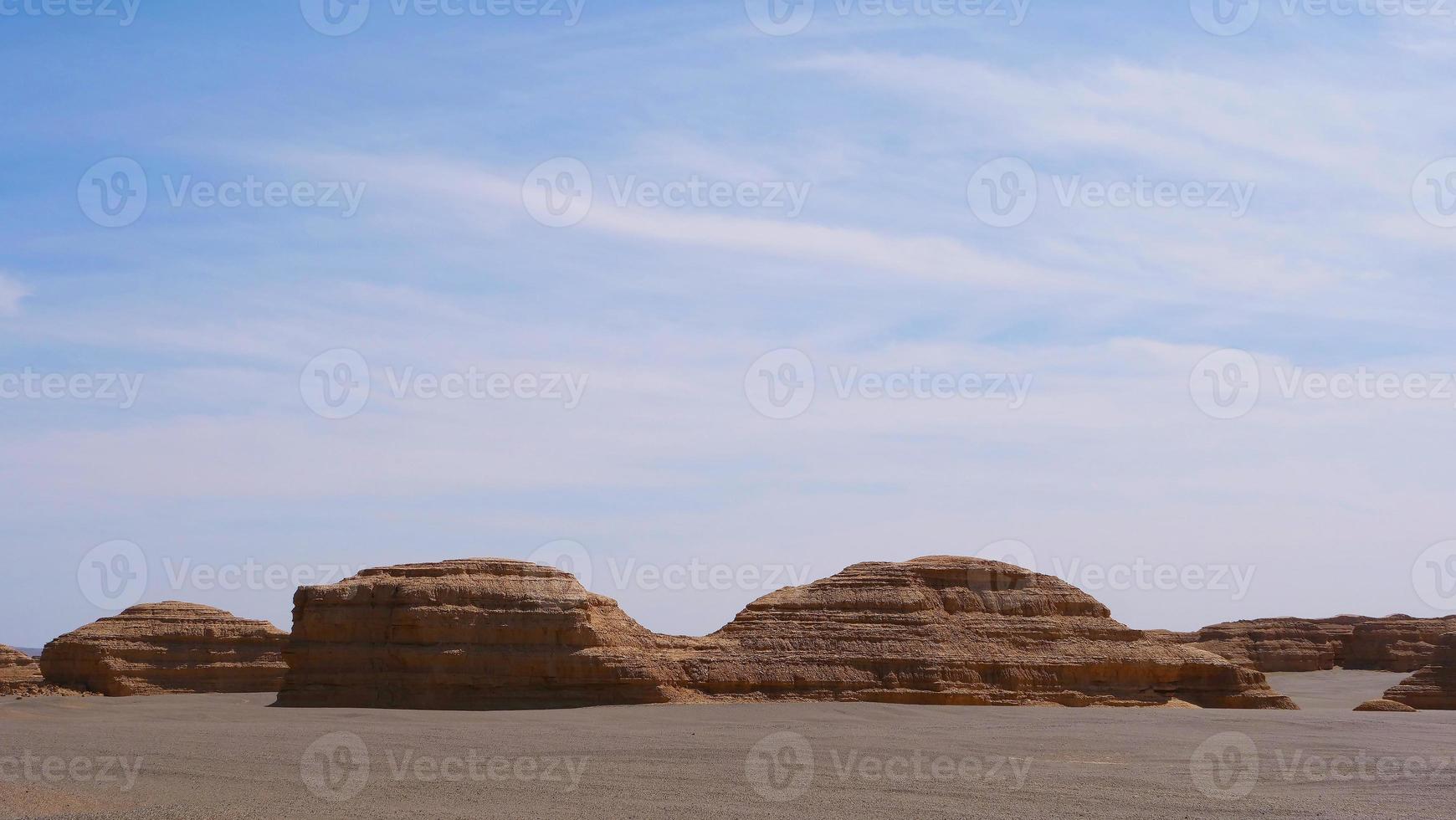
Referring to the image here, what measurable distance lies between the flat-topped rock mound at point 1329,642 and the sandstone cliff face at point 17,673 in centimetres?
6752

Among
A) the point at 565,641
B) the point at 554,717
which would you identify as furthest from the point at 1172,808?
the point at 565,641

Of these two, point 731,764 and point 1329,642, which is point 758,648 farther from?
point 1329,642

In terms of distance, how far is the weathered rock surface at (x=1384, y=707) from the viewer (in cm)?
4588

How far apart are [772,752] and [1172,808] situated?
9350 mm

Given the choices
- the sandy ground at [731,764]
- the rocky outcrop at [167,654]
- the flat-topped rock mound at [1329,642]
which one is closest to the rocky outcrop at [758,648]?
the sandy ground at [731,764]

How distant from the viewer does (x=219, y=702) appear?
46.2 meters

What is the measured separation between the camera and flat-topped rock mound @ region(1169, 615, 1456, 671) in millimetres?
89375

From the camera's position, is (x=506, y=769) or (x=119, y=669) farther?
(x=119, y=669)

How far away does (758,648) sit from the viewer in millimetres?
41406

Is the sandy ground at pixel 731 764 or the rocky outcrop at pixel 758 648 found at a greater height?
the rocky outcrop at pixel 758 648

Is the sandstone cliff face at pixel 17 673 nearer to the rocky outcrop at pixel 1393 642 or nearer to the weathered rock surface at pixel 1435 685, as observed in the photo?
the weathered rock surface at pixel 1435 685

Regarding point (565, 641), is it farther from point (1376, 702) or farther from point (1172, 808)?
point (1376, 702)

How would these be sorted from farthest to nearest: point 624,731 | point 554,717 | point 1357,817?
1. point 554,717
2. point 624,731
3. point 1357,817

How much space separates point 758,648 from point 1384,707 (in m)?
22.2
